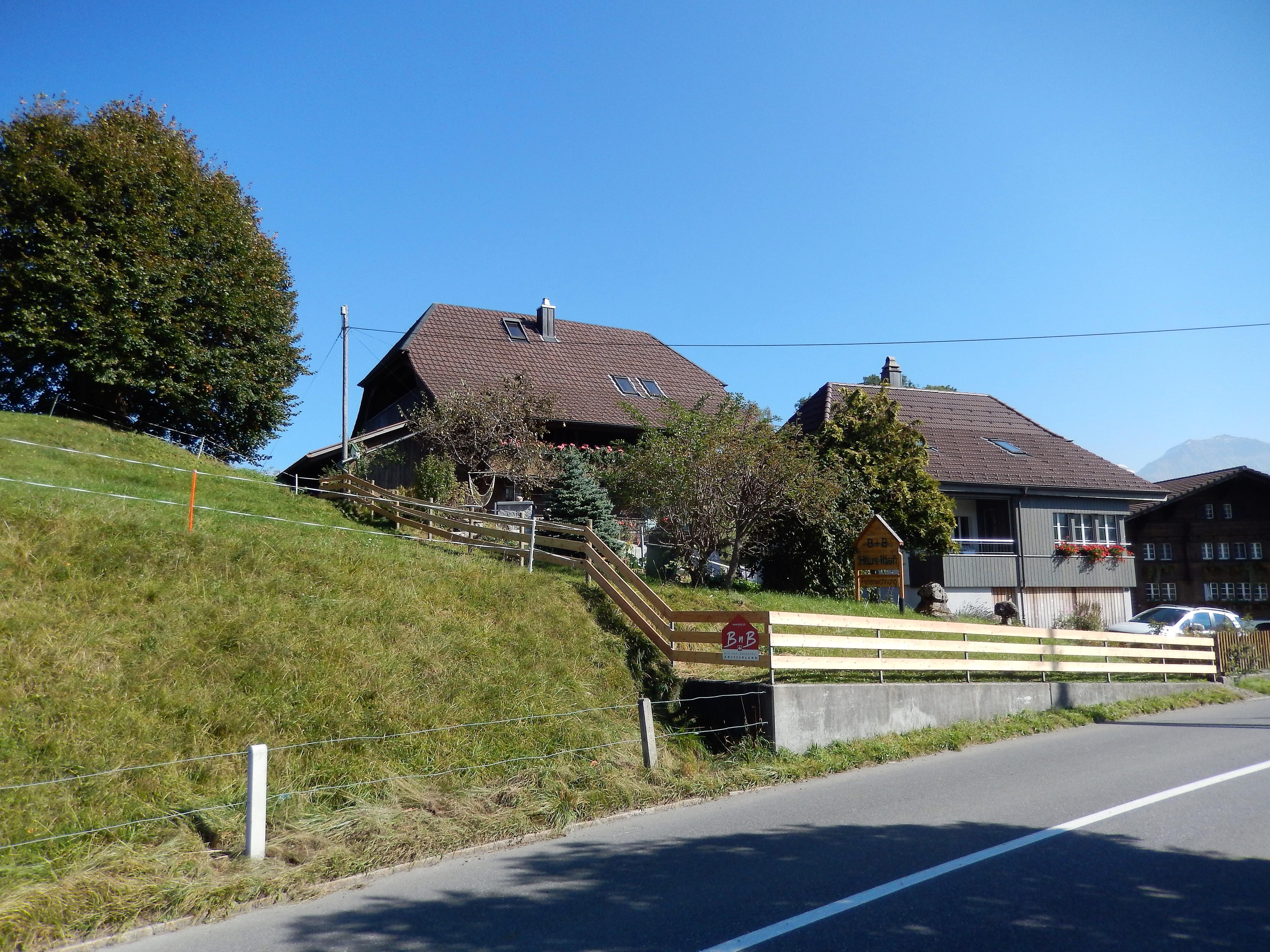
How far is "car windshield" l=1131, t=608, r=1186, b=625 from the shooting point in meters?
24.0

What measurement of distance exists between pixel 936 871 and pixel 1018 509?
26.3 meters

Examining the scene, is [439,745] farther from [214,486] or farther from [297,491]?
[297,491]

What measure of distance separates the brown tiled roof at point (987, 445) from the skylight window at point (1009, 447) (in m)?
0.12

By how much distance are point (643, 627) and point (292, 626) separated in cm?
500

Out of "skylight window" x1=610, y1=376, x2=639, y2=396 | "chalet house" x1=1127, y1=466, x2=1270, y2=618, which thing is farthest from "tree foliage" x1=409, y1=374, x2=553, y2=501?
"chalet house" x1=1127, y1=466, x2=1270, y2=618

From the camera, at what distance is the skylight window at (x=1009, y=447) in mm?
32250

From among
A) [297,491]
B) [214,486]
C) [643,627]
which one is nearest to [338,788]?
[643,627]

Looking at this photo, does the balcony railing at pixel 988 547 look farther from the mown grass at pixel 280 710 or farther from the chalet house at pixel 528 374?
the mown grass at pixel 280 710

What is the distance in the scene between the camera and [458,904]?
5.91 m

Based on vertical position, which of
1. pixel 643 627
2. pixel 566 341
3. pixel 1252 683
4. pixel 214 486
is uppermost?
pixel 566 341

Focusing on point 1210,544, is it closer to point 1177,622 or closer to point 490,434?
point 1177,622

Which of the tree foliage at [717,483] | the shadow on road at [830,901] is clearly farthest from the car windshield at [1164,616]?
the shadow on road at [830,901]

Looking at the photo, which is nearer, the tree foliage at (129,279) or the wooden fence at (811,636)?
the wooden fence at (811,636)

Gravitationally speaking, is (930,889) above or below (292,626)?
below
